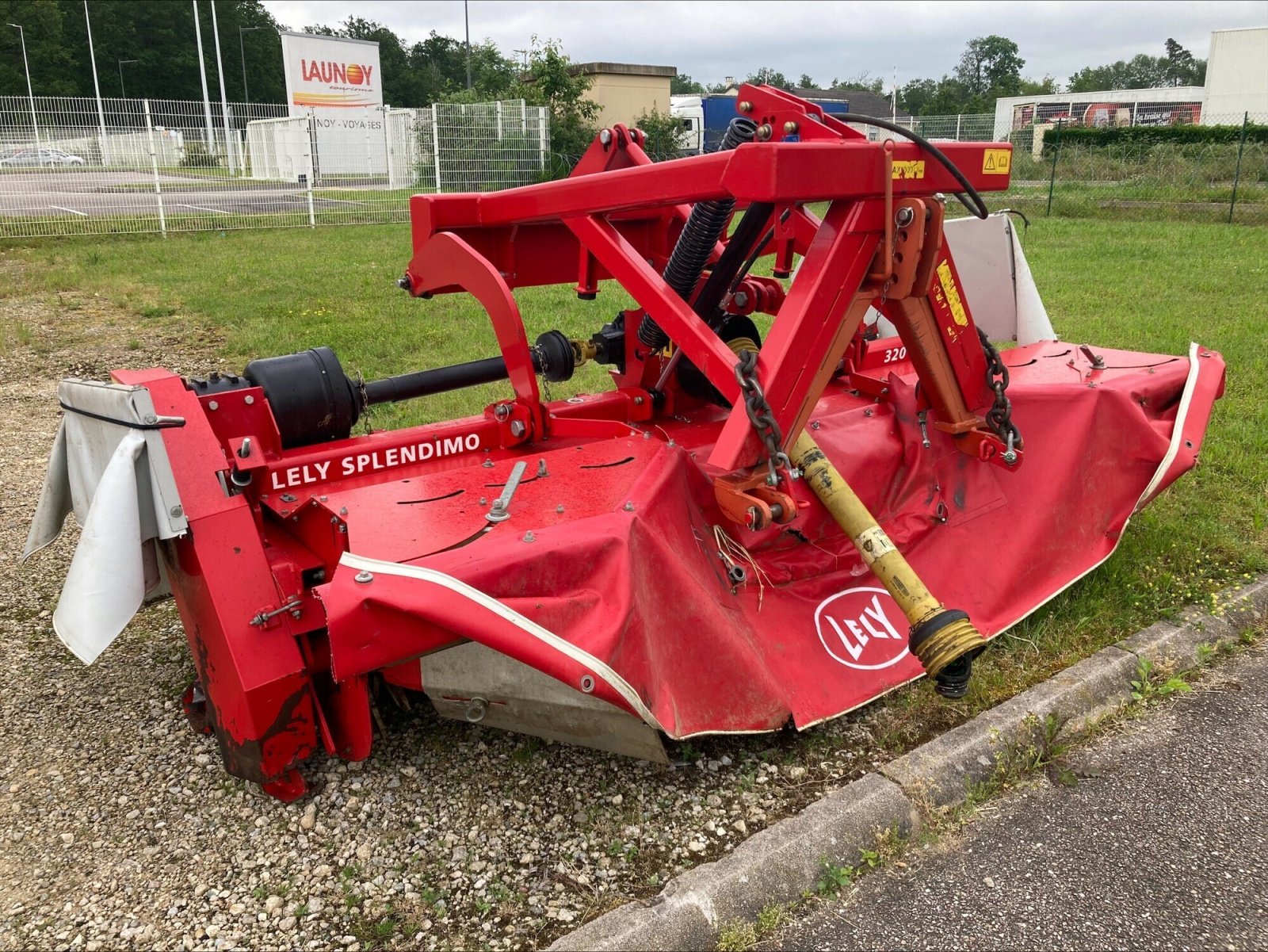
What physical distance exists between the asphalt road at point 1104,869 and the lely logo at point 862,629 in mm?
542

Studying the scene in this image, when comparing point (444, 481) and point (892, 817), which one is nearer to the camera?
point (892, 817)

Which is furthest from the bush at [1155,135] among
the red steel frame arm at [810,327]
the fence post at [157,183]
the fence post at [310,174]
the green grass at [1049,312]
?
the red steel frame arm at [810,327]

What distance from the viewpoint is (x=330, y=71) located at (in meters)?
38.5

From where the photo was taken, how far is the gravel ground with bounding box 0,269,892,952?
223 centimetres

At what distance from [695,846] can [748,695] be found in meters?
0.41

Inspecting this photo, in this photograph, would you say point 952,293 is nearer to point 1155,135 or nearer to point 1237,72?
point 1155,135

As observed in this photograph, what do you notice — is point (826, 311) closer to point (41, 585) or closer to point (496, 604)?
point (496, 604)

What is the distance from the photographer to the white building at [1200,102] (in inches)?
1369

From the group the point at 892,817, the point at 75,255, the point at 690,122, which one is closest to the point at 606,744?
the point at 892,817

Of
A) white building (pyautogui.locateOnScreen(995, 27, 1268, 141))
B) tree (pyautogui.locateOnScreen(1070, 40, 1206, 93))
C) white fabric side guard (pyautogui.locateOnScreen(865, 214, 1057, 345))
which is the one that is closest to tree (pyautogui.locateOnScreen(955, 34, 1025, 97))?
tree (pyautogui.locateOnScreen(1070, 40, 1206, 93))

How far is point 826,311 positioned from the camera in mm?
2652

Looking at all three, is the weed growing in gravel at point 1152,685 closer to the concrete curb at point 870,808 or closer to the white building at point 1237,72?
the concrete curb at point 870,808

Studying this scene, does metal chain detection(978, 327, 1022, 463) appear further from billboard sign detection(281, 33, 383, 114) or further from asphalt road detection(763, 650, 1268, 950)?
A: billboard sign detection(281, 33, 383, 114)

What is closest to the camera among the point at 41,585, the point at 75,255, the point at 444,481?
the point at 444,481
